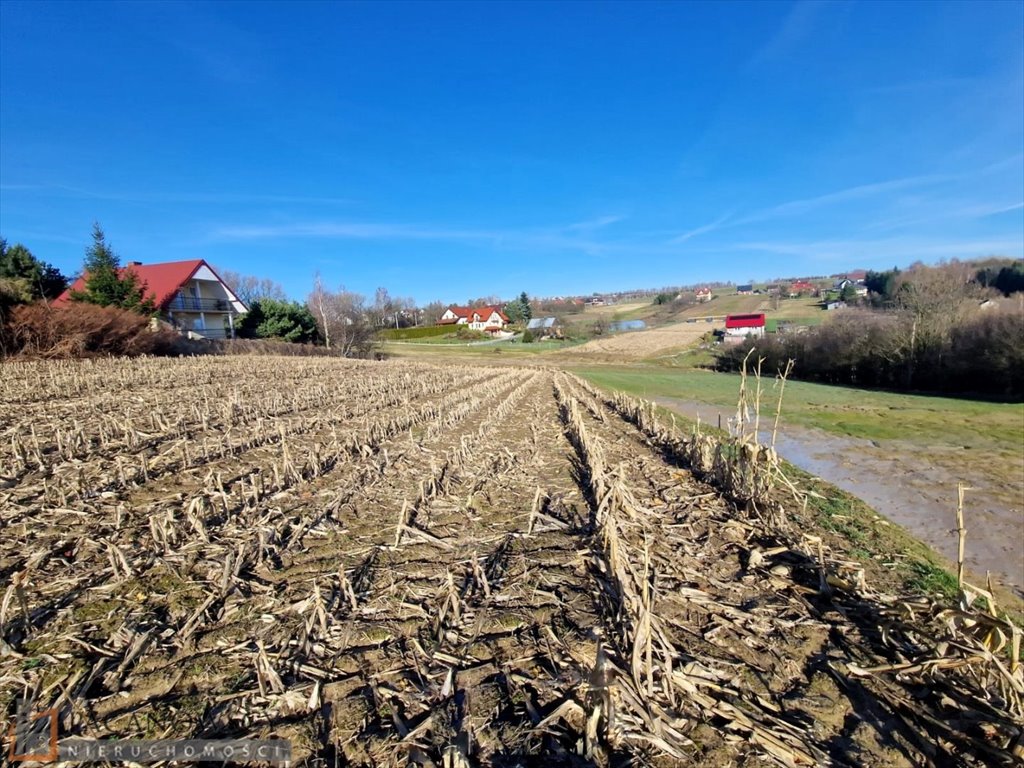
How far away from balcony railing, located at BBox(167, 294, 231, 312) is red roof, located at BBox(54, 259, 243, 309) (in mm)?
792

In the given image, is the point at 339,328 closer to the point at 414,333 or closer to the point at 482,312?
the point at 414,333

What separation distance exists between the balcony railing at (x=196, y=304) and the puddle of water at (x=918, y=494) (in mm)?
43559

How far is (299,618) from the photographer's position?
4.12m

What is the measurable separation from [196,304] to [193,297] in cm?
63

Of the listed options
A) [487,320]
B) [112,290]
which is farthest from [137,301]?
[487,320]

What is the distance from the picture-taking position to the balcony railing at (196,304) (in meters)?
39.9

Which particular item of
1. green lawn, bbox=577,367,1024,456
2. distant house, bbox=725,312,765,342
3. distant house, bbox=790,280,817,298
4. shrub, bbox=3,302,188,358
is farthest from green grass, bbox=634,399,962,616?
distant house, bbox=790,280,817,298

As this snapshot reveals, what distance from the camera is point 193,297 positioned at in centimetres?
4156

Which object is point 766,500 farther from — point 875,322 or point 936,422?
point 875,322

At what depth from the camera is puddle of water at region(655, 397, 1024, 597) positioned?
8188mm

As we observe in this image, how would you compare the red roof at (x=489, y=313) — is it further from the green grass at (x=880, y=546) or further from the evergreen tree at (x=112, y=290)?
the green grass at (x=880, y=546)

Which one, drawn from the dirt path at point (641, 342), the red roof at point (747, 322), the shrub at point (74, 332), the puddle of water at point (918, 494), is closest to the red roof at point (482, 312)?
the dirt path at point (641, 342)

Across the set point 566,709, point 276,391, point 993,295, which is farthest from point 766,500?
point 993,295

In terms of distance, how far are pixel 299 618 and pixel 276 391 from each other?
14714 millimetres
